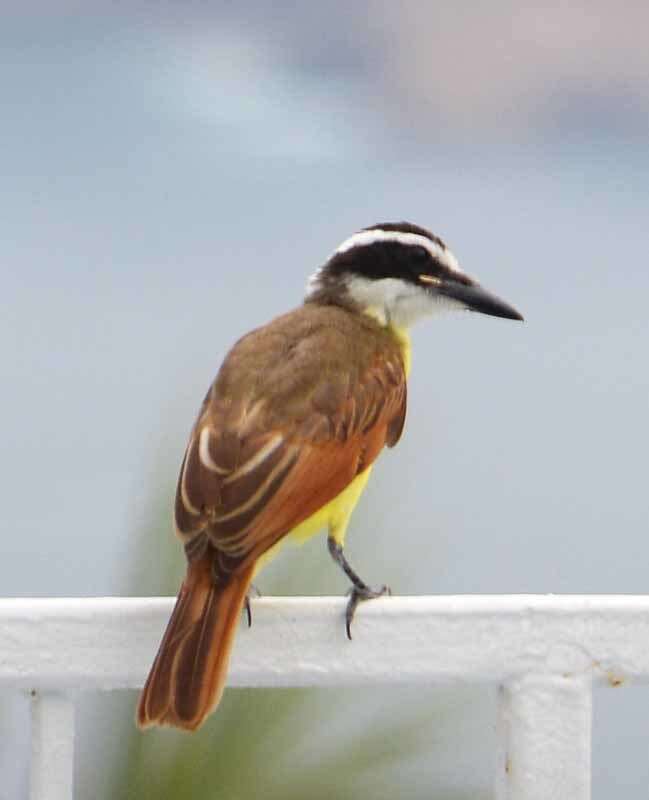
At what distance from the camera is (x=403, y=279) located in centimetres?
166

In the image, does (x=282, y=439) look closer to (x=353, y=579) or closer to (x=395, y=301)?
(x=353, y=579)

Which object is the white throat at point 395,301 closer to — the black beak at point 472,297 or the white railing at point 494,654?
the black beak at point 472,297

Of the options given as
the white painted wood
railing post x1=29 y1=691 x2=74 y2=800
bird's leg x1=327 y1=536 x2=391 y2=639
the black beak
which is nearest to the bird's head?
the black beak

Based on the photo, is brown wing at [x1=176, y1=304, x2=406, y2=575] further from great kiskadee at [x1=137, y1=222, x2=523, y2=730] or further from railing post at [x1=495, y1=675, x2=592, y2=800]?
railing post at [x1=495, y1=675, x2=592, y2=800]

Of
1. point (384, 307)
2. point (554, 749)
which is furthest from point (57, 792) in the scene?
point (384, 307)

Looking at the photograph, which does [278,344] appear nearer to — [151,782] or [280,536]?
[280,536]

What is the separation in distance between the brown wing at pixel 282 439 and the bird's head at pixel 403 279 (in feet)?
0.41

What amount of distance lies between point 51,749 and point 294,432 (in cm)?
44

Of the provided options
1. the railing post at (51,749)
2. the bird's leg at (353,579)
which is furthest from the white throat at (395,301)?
the railing post at (51,749)

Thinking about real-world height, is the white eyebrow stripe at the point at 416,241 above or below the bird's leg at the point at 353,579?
above

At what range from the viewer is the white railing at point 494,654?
39.2 inches

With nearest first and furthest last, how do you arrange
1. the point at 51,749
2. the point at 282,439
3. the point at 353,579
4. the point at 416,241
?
1. the point at 51,749
2. the point at 282,439
3. the point at 353,579
4. the point at 416,241

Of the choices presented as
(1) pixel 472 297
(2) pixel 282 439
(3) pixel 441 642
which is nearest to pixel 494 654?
(3) pixel 441 642

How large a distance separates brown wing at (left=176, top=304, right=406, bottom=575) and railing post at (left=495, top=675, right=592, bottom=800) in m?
0.29
